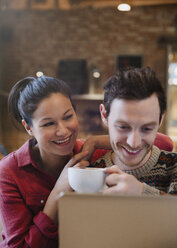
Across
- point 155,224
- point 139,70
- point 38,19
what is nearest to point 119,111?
point 139,70

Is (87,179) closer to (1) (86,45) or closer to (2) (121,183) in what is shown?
(2) (121,183)

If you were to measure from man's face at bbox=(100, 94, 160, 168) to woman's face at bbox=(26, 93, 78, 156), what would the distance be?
171mm

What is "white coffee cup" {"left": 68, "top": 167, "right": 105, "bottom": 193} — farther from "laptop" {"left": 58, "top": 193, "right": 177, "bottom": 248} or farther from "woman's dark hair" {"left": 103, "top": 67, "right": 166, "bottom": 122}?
"woman's dark hair" {"left": 103, "top": 67, "right": 166, "bottom": 122}

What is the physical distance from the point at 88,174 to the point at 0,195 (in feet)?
1.40

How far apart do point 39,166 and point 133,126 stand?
432mm

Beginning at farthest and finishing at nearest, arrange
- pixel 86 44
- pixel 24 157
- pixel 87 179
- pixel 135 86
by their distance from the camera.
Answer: pixel 86 44 → pixel 24 157 → pixel 135 86 → pixel 87 179

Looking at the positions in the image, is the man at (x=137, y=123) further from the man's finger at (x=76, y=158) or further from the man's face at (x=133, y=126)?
the man's finger at (x=76, y=158)

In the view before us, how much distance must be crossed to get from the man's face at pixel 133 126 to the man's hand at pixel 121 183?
0.10m

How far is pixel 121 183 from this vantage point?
69 cm

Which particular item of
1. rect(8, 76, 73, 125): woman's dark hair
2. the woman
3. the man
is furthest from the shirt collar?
the man

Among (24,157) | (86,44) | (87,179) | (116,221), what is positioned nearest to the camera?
(116,221)

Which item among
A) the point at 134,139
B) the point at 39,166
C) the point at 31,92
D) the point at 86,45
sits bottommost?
the point at 39,166

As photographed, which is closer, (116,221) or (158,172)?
(116,221)

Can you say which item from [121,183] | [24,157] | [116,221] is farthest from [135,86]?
[24,157]
